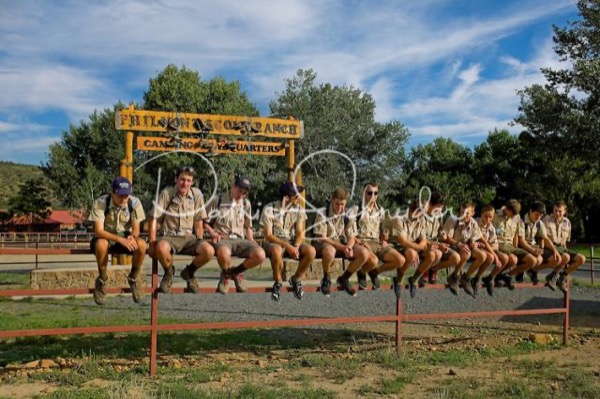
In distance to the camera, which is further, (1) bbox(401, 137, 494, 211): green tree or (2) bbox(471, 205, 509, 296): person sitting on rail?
(1) bbox(401, 137, 494, 211): green tree

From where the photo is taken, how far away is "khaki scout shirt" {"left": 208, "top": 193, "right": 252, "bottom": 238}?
267 inches

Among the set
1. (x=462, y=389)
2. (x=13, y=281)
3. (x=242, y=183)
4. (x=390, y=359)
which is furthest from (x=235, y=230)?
(x=13, y=281)

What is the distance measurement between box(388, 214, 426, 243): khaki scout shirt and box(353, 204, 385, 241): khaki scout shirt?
0.52 ft

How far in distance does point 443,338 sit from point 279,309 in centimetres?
371

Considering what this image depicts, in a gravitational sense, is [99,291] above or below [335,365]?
above

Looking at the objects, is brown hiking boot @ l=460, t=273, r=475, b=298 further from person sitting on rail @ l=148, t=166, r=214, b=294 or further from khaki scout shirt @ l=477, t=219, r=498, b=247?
person sitting on rail @ l=148, t=166, r=214, b=294

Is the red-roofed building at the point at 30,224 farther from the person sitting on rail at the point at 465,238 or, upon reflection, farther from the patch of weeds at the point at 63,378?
the person sitting on rail at the point at 465,238

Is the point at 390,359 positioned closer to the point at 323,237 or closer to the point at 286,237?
the point at 323,237

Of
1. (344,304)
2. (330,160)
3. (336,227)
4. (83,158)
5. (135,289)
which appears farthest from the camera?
(83,158)

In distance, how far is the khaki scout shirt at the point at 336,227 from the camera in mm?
7156

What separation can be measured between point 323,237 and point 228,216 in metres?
1.16

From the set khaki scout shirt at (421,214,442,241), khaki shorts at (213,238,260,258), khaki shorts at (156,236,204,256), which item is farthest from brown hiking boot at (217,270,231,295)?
khaki scout shirt at (421,214,442,241)

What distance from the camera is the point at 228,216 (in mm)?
6797

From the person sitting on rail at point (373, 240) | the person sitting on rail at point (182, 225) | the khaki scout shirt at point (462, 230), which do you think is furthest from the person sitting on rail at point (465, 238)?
the person sitting on rail at point (182, 225)
